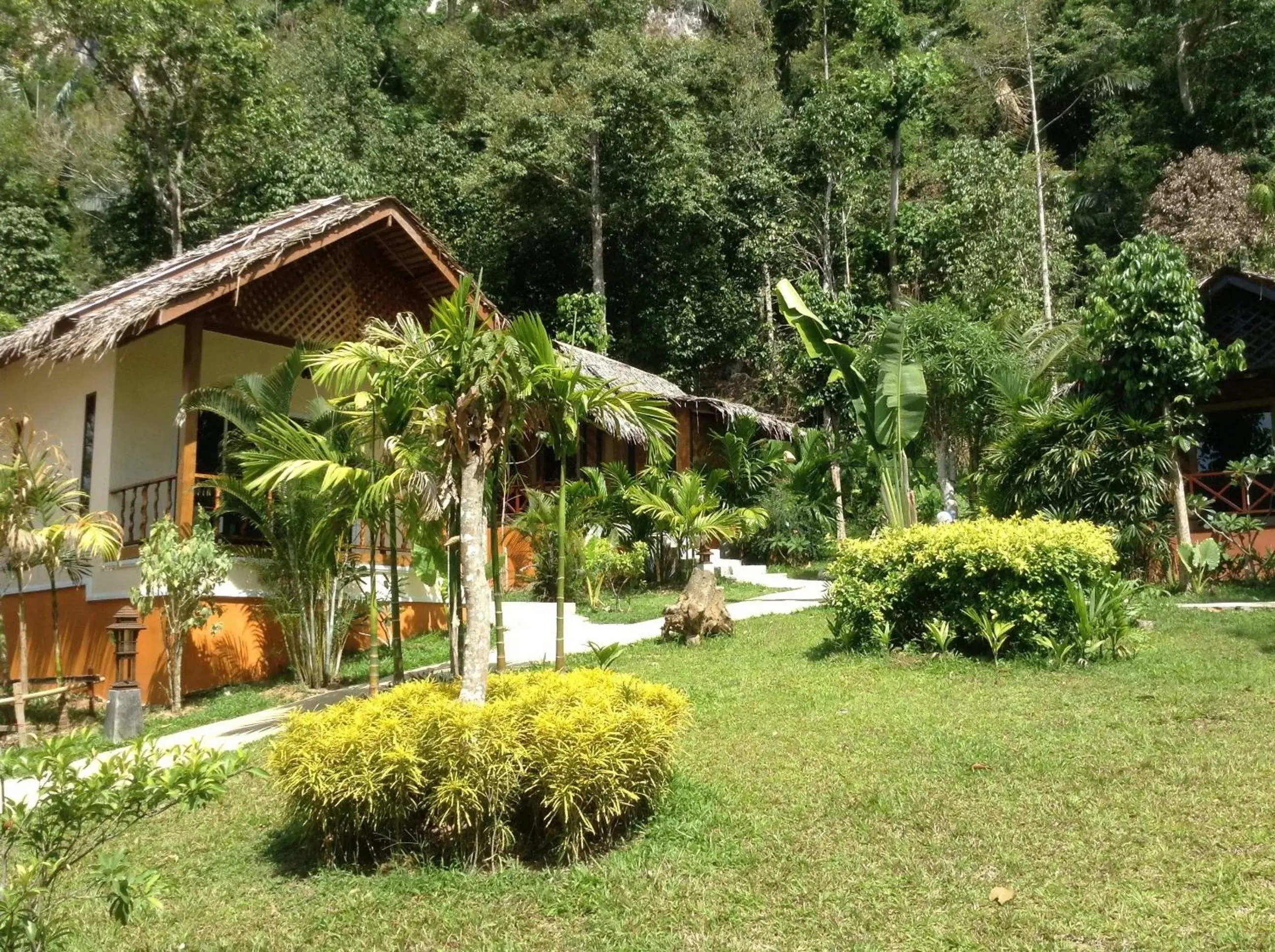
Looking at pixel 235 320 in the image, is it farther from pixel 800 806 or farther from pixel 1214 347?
pixel 1214 347

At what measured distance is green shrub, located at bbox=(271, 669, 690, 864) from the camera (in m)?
4.79

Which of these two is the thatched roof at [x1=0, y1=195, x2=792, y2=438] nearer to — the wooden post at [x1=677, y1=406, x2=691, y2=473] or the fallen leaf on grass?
the fallen leaf on grass

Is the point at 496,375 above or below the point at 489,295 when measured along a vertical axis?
below

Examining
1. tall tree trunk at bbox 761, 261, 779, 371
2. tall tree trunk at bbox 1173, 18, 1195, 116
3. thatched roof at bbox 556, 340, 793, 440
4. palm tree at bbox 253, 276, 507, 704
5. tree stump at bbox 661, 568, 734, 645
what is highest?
tall tree trunk at bbox 1173, 18, 1195, 116

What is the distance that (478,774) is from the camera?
477 cm

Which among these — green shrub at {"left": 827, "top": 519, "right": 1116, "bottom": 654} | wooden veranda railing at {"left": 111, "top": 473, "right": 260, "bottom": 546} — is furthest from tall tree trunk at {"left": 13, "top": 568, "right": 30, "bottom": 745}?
green shrub at {"left": 827, "top": 519, "right": 1116, "bottom": 654}

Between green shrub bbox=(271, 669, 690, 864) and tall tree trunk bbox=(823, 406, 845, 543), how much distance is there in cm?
1365

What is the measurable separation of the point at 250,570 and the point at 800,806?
24.2 ft

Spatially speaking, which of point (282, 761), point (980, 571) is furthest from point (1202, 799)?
point (282, 761)

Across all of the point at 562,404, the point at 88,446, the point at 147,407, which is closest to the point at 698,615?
the point at 562,404

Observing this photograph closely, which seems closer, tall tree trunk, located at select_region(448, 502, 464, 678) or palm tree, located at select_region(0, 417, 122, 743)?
tall tree trunk, located at select_region(448, 502, 464, 678)

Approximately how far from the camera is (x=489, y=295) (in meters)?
29.4

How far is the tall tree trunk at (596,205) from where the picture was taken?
26.2 meters

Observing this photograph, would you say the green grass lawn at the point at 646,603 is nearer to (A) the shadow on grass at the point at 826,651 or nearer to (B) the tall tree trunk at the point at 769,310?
(A) the shadow on grass at the point at 826,651
